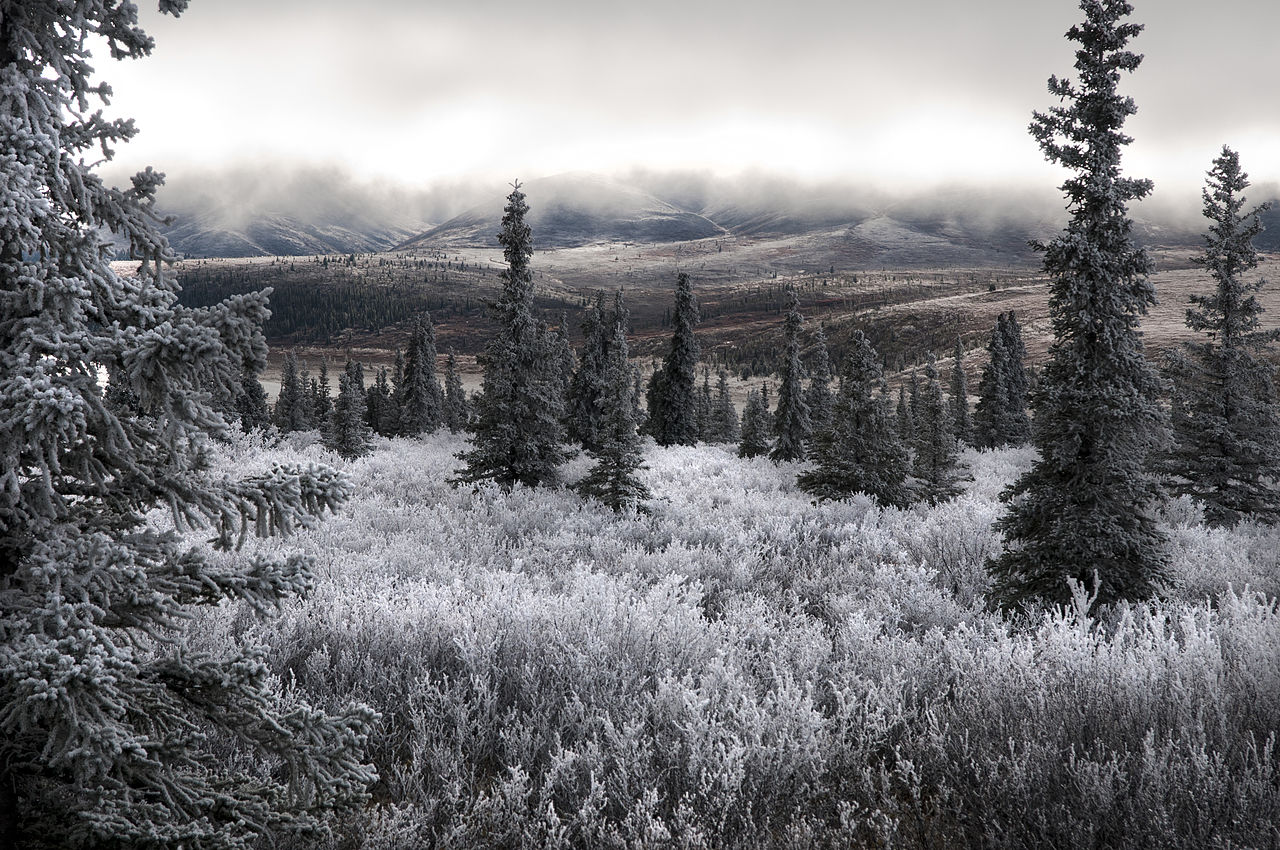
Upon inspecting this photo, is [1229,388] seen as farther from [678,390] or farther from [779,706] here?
[678,390]

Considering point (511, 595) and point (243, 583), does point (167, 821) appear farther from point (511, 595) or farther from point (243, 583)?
point (511, 595)

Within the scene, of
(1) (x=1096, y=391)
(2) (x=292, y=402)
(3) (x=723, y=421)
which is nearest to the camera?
(1) (x=1096, y=391)

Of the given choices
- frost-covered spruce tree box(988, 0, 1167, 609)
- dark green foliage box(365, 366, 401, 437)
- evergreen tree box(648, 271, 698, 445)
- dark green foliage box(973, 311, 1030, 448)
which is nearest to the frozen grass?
frost-covered spruce tree box(988, 0, 1167, 609)

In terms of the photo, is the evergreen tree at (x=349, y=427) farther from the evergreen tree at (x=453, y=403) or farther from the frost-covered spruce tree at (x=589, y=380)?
the evergreen tree at (x=453, y=403)

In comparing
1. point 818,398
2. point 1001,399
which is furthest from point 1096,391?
point 1001,399

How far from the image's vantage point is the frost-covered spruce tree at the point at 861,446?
14.8m

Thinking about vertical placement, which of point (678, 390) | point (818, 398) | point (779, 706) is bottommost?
point (818, 398)

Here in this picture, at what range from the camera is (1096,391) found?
6738 mm

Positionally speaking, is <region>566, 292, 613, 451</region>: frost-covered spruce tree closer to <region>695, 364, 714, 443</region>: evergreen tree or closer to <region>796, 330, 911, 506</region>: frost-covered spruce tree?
<region>796, 330, 911, 506</region>: frost-covered spruce tree

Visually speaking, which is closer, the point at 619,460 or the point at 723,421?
the point at 619,460

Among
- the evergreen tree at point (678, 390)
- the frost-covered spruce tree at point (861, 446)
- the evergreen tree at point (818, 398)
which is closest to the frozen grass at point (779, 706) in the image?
the frost-covered spruce tree at point (861, 446)

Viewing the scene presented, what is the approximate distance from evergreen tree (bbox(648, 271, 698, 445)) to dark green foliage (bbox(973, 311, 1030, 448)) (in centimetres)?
1846

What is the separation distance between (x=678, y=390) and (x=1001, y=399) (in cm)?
2078

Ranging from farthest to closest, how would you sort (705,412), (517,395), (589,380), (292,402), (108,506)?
(705,412) < (292,402) < (589,380) < (517,395) < (108,506)
